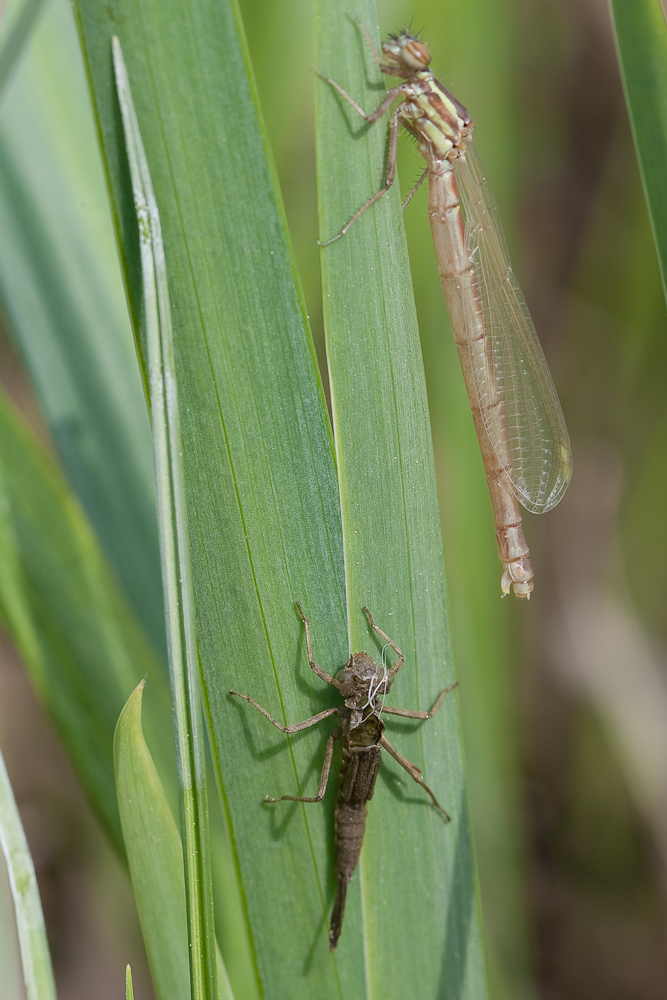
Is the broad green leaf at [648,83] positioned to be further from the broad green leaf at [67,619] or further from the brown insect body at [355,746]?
the broad green leaf at [67,619]

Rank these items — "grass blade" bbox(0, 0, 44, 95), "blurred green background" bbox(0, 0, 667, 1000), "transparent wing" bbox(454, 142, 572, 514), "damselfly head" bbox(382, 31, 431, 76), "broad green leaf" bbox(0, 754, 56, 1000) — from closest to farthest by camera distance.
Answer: "broad green leaf" bbox(0, 754, 56, 1000), "grass blade" bbox(0, 0, 44, 95), "damselfly head" bbox(382, 31, 431, 76), "transparent wing" bbox(454, 142, 572, 514), "blurred green background" bbox(0, 0, 667, 1000)

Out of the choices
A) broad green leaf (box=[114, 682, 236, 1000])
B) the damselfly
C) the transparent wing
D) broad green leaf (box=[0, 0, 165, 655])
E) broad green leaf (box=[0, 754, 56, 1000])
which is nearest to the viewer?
broad green leaf (box=[0, 754, 56, 1000])

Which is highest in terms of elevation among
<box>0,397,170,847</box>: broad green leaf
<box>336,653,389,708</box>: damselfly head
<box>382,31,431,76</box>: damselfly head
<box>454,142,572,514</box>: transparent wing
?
<box>382,31,431,76</box>: damselfly head

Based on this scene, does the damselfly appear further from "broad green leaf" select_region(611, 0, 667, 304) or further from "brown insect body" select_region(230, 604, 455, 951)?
"brown insect body" select_region(230, 604, 455, 951)

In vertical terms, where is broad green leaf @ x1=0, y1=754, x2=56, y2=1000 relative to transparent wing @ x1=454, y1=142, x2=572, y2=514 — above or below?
below

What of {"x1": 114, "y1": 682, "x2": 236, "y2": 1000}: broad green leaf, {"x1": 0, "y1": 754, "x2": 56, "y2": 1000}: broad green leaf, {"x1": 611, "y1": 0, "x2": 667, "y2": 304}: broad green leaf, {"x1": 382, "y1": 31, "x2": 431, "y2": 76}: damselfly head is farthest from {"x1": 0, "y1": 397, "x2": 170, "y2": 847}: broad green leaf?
{"x1": 611, "y1": 0, "x2": 667, "y2": 304}: broad green leaf

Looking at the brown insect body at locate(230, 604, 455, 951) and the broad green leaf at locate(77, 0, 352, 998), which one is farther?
the brown insect body at locate(230, 604, 455, 951)

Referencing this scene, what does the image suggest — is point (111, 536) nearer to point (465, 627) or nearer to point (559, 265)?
point (465, 627)

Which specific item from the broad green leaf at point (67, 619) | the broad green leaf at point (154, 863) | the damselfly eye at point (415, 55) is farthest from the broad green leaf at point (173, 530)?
the damselfly eye at point (415, 55)

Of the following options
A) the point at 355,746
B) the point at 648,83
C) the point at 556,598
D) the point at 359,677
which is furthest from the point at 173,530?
the point at 556,598
